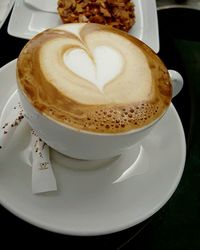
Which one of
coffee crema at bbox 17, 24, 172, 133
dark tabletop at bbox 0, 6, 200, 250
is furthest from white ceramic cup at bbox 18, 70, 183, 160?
dark tabletop at bbox 0, 6, 200, 250

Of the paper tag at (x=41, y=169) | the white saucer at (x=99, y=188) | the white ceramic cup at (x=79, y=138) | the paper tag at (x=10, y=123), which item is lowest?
the white saucer at (x=99, y=188)

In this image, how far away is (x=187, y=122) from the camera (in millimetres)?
797

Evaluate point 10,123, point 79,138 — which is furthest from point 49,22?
point 79,138

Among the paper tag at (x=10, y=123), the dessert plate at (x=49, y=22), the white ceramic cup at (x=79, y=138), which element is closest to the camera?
the white ceramic cup at (x=79, y=138)

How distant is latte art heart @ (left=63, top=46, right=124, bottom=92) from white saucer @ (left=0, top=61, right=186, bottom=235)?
16 cm

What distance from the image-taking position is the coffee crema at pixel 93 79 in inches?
19.1

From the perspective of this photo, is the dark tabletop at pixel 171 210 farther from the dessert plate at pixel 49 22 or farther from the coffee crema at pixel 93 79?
the coffee crema at pixel 93 79

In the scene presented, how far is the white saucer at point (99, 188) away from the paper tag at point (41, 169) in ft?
0.04

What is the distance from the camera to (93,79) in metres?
0.52

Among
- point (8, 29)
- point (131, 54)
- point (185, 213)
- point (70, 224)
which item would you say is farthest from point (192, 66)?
point (70, 224)

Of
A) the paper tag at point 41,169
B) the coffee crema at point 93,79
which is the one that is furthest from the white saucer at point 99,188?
the coffee crema at point 93,79

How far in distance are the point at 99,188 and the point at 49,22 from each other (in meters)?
0.57

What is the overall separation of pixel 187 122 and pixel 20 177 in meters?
0.39

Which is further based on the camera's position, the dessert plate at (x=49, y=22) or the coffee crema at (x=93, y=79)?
the dessert plate at (x=49, y=22)
